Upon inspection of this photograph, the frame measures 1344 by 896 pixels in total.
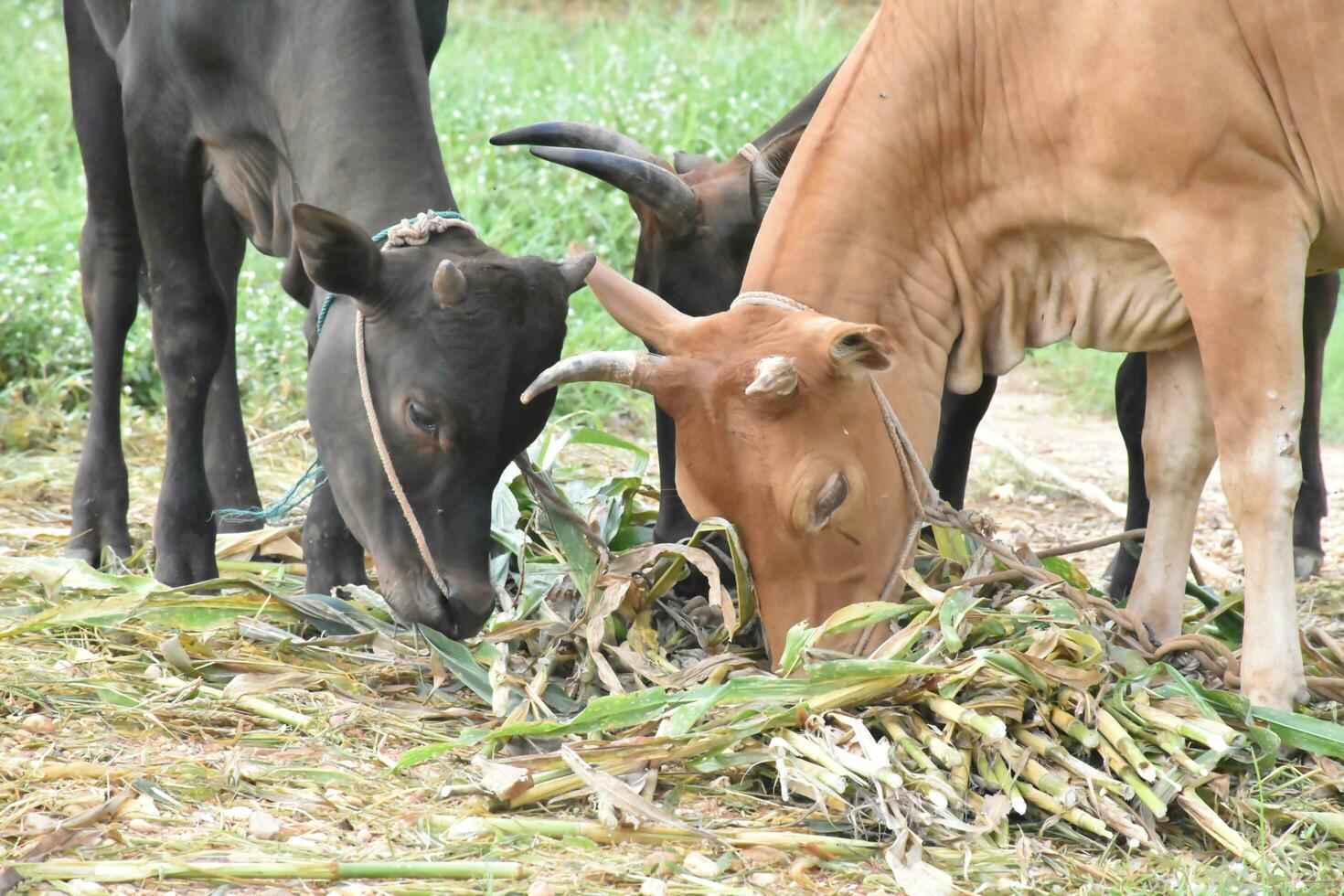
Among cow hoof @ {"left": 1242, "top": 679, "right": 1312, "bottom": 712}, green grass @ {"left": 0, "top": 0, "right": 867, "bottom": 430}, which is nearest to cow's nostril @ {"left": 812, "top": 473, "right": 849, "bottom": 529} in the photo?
cow hoof @ {"left": 1242, "top": 679, "right": 1312, "bottom": 712}

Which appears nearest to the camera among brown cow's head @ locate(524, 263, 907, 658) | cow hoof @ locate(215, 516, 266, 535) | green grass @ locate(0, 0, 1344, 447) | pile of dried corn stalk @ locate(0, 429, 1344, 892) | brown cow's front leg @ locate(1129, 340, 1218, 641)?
pile of dried corn stalk @ locate(0, 429, 1344, 892)

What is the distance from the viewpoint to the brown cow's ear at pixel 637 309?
3.57 m

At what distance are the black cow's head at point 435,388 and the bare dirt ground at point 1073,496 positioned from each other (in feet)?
7.26

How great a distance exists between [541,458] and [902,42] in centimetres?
154

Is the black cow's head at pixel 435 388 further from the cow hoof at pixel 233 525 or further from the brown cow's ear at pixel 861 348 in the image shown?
the cow hoof at pixel 233 525

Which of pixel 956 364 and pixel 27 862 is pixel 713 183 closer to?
pixel 956 364

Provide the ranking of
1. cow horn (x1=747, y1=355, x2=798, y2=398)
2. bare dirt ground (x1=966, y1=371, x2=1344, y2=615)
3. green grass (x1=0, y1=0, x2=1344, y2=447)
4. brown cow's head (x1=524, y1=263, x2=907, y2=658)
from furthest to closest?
green grass (x1=0, y1=0, x2=1344, y2=447), bare dirt ground (x1=966, y1=371, x2=1344, y2=615), brown cow's head (x1=524, y1=263, x2=907, y2=658), cow horn (x1=747, y1=355, x2=798, y2=398)

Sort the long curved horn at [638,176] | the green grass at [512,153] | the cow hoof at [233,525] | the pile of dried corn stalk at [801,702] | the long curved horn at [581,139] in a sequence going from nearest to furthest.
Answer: the pile of dried corn stalk at [801,702], the long curved horn at [638,176], the long curved horn at [581,139], the cow hoof at [233,525], the green grass at [512,153]

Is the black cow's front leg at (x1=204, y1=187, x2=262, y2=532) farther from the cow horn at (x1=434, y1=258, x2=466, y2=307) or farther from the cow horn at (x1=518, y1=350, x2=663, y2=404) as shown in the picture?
the cow horn at (x1=518, y1=350, x2=663, y2=404)

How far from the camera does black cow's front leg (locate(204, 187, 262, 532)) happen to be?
4949 mm

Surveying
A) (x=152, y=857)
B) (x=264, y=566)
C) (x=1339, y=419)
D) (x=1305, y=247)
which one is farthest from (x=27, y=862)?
(x=1339, y=419)

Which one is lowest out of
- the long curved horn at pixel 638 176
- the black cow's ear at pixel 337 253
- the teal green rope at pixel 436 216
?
the black cow's ear at pixel 337 253

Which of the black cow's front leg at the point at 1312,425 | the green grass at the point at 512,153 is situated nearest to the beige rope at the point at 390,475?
the black cow's front leg at the point at 1312,425

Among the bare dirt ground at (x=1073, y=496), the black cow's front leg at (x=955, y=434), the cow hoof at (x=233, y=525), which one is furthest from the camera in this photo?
the bare dirt ground at (x=1073, y=496)
